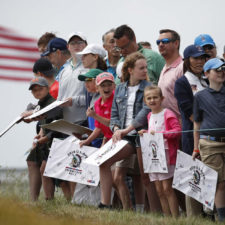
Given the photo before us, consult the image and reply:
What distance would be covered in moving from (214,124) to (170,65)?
137cm

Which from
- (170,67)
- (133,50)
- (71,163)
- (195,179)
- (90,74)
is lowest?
(71,163)

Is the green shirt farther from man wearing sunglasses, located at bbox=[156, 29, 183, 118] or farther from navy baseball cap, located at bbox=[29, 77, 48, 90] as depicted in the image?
navy baseball cap, located at bbox=[29, 77, 48, 90]

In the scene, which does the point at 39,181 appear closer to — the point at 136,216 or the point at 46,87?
the point at 46,87

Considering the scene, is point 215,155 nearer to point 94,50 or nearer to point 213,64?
point 213,64

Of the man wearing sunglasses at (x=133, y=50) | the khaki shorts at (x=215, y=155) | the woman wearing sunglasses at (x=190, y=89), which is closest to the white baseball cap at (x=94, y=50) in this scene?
the man wearing sunglasses at (x=133, y=50)

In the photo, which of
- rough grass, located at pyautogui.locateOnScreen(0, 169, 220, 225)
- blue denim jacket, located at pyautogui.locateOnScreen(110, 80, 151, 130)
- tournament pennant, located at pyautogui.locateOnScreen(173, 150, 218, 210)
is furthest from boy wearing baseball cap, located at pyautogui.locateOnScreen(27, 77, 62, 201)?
tournament pennant, located at pyautogui.locateOnScreen(173, 150, 218, 210)

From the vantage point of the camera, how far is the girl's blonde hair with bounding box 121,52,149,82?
7922mm

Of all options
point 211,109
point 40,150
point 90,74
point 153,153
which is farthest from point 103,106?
point 211,109

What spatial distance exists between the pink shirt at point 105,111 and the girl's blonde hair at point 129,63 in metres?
0.37

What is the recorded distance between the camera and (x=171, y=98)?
782cm

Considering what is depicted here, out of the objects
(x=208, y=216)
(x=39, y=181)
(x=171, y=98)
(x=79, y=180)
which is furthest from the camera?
(x=39, y=181)

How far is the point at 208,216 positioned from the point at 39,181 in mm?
2847

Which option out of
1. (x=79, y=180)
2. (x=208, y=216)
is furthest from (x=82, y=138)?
(x=208, y=216)

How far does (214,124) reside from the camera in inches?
270
